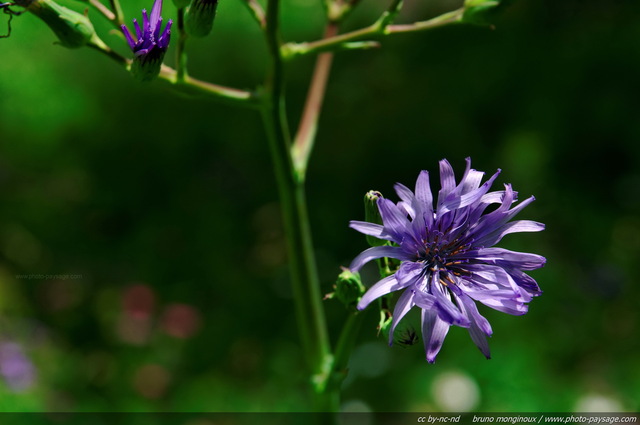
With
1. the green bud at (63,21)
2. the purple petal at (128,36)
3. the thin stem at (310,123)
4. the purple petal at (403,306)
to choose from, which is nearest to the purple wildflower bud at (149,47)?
the purple petal at (128,36)

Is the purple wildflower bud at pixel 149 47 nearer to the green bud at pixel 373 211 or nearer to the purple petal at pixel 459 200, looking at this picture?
the green bud at pixel 373 211

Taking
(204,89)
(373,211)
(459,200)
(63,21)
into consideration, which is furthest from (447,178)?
(63,21)

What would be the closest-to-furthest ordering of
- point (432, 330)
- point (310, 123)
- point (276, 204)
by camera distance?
point (432, 330)
point (310, 123)
point (276, 204)

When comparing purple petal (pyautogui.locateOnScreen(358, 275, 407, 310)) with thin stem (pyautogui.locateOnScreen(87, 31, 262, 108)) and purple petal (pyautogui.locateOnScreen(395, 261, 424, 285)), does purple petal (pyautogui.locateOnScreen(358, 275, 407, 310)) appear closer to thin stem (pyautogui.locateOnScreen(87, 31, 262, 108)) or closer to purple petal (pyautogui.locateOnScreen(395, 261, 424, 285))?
purple petal (pyautogui.locateOnScreen(395, 261, 424, 285))

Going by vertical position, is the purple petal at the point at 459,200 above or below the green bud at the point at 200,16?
below

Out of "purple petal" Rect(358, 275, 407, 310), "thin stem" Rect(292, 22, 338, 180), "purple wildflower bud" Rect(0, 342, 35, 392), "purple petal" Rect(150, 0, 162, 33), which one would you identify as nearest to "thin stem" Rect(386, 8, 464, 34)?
"thin stem" Rect(292, 22, 338, 180)

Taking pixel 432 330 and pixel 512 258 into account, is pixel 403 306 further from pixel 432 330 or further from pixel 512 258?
pixel 512 258
